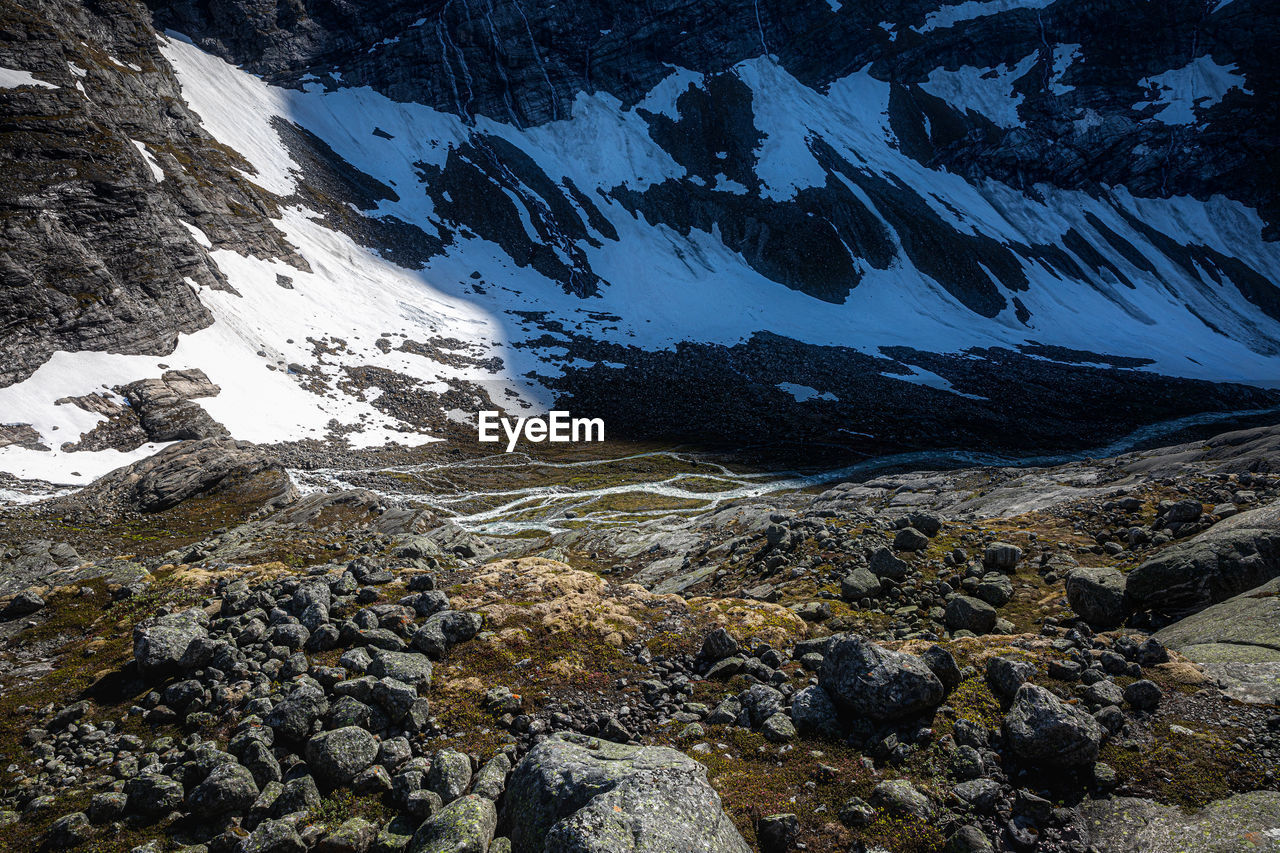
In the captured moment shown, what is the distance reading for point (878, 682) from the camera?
31.7 ft

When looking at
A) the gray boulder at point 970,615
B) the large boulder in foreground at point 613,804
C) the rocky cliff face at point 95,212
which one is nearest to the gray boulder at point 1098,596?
the gray boulder at point 970,615

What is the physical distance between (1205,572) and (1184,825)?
8452mm

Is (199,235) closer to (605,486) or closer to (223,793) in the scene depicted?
(605,486)

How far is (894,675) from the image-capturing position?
9648 mm

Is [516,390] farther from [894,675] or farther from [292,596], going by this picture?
[894,675]

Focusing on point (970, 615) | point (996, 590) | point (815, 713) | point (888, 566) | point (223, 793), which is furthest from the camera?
point (888, 566)

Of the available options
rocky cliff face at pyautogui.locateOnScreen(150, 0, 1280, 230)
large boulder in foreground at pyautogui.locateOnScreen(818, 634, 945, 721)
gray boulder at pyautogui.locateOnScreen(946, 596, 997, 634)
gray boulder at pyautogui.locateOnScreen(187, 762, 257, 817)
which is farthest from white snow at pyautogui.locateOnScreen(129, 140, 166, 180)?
gray boulder at pyautogui.locateOnScreen(946, 596, 997, 634)

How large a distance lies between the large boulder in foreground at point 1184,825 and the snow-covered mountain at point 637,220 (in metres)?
54.5

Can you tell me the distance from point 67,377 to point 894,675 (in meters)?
63.6

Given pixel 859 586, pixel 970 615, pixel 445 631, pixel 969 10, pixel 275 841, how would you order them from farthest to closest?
pixel 969 10 → pixel 859 586 → pixel 970 615 → pixel 445 631 → pixel 275 841

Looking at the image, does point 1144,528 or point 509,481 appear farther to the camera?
point 509,481

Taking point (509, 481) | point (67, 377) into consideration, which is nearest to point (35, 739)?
point (509, 481)

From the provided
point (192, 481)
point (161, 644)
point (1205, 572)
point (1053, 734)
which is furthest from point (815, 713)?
point (192, 481)

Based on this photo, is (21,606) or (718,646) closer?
(718,646)
